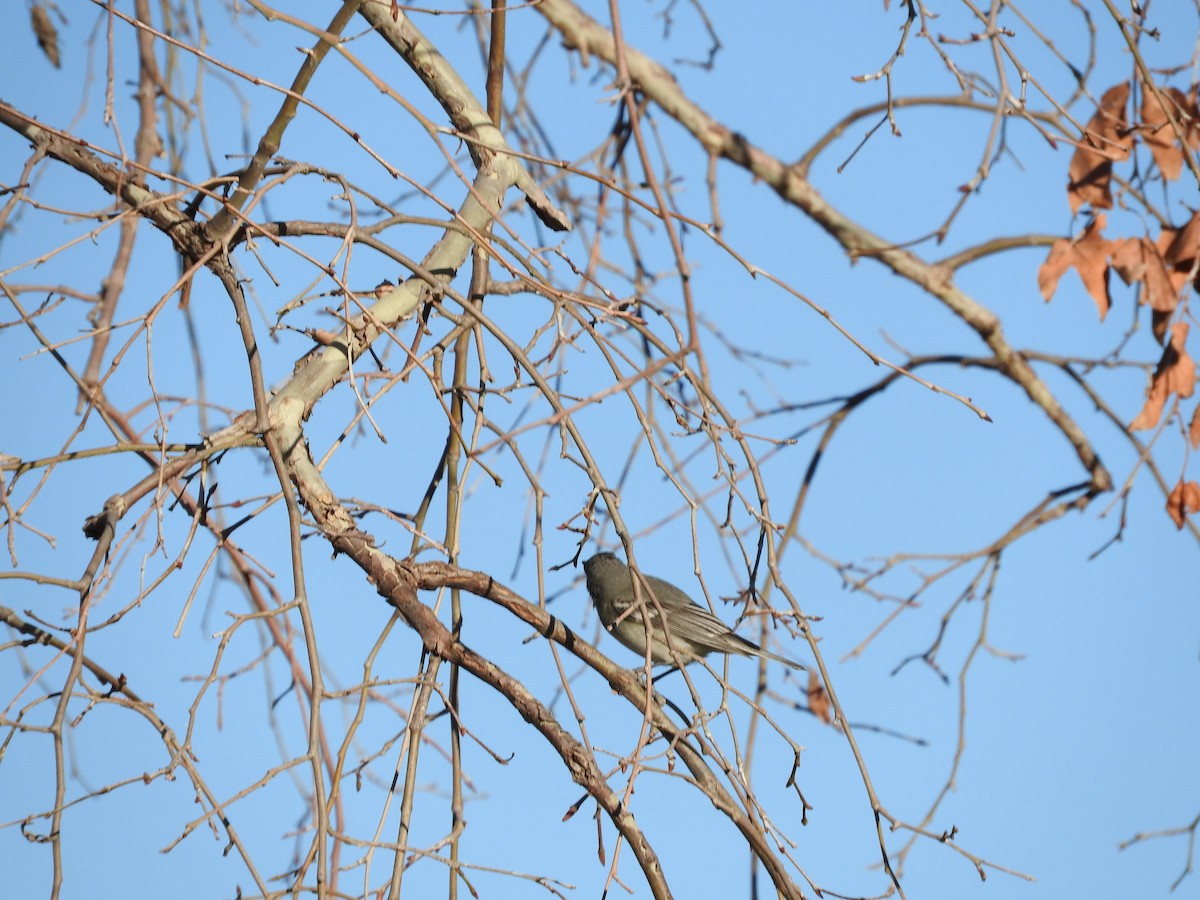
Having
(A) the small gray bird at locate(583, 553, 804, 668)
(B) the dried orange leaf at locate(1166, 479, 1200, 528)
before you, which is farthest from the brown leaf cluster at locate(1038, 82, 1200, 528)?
(A) the small gray bird at locate(583, 553, 804, 668)

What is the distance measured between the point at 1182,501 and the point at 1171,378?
55 cm

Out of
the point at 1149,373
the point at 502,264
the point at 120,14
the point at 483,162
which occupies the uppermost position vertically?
the point at 483,162

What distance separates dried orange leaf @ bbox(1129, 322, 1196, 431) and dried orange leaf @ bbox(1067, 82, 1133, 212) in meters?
0.43

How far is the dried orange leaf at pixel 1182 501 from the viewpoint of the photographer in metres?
3.83

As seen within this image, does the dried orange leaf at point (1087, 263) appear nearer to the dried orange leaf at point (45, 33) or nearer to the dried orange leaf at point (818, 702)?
the dried orange leaf at point (818, 702)

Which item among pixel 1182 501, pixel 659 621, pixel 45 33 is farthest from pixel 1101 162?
pixel 45 33

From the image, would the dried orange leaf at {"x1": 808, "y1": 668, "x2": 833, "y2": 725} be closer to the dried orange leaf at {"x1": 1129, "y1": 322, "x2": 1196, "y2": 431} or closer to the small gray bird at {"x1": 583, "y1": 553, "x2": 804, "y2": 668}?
the small gray bird at {"x1": 583, "y1": 553, "x2": 804, "y2": 668}

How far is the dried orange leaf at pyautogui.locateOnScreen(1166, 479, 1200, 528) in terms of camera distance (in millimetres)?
3828

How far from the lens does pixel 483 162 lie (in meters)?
3.28


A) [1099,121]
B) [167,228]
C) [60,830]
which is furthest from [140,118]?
[1099,121]

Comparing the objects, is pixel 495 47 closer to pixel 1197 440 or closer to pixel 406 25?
pixel 406 25

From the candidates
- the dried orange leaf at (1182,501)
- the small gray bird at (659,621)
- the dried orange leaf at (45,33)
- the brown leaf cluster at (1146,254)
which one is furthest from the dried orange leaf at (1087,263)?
the dried orange leaf at (45,33)

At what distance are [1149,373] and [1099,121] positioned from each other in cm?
78

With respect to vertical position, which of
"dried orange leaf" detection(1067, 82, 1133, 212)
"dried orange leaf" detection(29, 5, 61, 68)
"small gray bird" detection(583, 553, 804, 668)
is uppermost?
"dried orange leaf" detection(29, 5, 61, 68)
